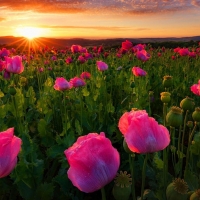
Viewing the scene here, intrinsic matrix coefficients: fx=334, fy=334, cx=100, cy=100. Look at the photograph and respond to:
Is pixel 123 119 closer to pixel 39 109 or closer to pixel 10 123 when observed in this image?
pixel 10 123

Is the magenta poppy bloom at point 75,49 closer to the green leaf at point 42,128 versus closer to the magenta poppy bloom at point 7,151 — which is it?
the green leaf at point 42,128

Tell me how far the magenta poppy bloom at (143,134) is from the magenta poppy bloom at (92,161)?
0.12 metres

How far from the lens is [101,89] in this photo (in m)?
3.42

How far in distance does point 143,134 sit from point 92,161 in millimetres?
194

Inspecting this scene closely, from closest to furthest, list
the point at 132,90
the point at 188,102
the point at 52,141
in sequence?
1. the point at 188,102
2. the point at 52,141
3. the point at 132,90

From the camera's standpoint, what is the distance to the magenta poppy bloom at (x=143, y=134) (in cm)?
89

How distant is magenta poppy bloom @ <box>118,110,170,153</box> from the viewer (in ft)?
2.92

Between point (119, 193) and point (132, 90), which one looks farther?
point (132, 90)

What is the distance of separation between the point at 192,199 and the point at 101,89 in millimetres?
2596

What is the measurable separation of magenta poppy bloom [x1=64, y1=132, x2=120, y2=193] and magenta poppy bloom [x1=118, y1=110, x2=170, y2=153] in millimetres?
117

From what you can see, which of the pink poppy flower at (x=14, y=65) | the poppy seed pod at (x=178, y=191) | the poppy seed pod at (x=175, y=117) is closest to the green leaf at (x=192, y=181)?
the poppy seed pod at (x=175, y=117)

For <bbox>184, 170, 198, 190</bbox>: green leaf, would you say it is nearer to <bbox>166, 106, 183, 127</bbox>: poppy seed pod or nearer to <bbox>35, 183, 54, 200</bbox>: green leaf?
<bbox>166, 106, 183, 127</bbox>: poppy seed pod

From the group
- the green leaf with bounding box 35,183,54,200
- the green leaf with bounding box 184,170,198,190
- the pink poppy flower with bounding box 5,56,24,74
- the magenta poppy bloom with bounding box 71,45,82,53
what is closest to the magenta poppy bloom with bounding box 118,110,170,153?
the green leaf with bounding box 184,170,198,190

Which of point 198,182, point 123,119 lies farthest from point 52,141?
point 123,119
